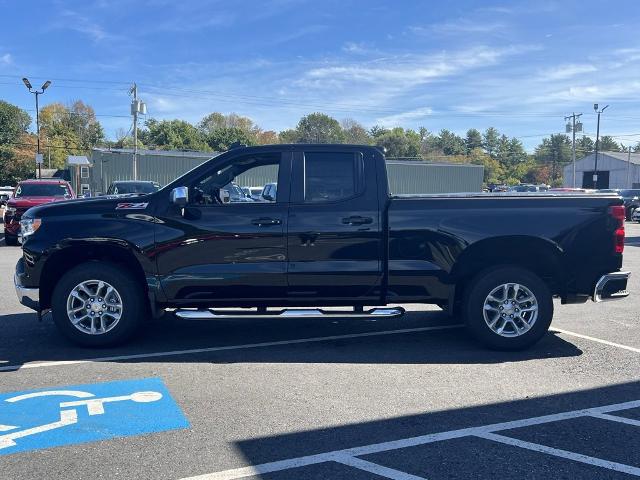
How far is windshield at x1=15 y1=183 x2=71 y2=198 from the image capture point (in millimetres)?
16859

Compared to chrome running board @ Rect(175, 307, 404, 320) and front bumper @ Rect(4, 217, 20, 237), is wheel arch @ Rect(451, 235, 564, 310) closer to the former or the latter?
chrome running board @ Rect(175, 307, 404, 320)

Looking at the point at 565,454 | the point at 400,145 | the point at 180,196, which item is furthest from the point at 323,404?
the point at 400,145

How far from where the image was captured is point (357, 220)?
5.87 meters

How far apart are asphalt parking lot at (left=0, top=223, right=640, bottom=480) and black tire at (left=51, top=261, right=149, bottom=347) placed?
0.58ft

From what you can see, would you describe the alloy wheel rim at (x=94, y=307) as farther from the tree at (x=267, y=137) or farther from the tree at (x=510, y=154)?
the tree at (x=510, y=154)

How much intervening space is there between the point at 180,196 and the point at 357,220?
177cm

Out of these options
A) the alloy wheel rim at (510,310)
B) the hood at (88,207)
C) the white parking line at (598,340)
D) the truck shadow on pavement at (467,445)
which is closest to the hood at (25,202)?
the hood at (88,207)

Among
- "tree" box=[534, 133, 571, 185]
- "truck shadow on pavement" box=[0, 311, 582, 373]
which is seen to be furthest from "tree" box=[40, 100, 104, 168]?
"tree" box=[534, 133, 571, 185]

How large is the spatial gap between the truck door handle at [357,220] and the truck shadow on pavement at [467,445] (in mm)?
2131

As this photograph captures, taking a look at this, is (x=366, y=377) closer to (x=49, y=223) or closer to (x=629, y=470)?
(x=629, y=470)

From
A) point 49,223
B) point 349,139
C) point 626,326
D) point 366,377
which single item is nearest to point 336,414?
point 366,377

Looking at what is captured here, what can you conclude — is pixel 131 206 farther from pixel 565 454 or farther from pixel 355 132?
pixel 355 132

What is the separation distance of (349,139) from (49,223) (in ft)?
290

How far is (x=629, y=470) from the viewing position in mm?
3461
